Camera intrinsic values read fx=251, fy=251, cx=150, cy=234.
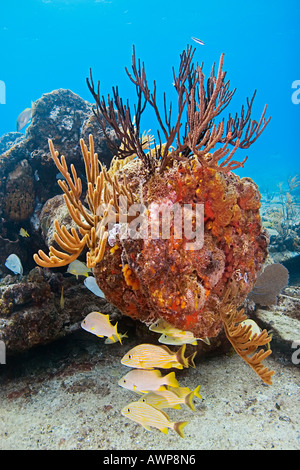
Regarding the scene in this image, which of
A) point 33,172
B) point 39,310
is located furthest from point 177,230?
point 33,172

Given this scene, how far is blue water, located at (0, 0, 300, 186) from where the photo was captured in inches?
2368

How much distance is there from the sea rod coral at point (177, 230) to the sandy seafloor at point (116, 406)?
57 centimetres

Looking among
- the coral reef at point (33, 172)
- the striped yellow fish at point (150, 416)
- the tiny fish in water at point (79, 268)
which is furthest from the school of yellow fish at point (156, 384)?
the coral reef at point (33, 172)

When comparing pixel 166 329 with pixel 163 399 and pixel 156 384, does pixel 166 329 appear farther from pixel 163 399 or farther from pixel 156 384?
pixel 163 399

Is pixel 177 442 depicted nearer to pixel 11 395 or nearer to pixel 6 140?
pixel 11 395

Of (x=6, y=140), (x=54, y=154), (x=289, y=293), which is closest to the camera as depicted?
(x=54, y=154)

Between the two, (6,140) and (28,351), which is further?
(6,140)

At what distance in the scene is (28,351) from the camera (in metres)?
3.89

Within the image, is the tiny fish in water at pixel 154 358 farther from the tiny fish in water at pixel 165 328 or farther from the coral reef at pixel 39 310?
the coral reef at pixel 39 310

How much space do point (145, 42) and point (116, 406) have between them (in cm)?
9935

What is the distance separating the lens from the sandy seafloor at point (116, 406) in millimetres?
2469

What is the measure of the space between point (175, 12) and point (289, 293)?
279 feet
